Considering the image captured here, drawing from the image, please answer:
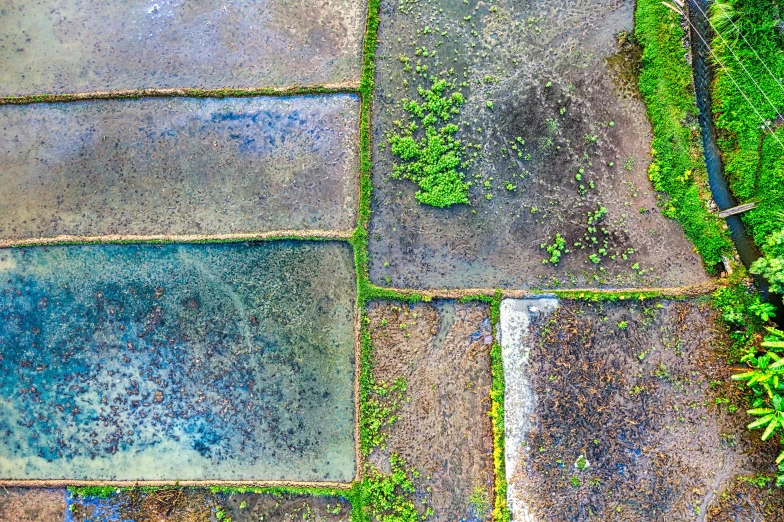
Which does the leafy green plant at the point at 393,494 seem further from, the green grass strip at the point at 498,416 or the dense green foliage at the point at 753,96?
the dense green foliage at the point at 753,96

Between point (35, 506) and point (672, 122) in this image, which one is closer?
point (672, 122)

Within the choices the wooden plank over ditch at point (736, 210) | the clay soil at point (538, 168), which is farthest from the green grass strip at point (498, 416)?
the wooden plank over ditch at point (736, 210)

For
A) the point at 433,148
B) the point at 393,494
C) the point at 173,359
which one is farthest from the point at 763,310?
the point at 173,359

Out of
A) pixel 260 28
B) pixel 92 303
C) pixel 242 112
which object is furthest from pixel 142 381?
pixel 260 28

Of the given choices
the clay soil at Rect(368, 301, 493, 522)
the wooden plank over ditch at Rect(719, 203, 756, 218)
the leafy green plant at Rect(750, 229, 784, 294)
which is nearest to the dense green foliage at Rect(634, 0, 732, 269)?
the wooden plank over ditch at Rect(719, 203, 756, 218)

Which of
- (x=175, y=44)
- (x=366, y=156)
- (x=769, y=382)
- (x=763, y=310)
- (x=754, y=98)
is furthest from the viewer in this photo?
(x=175, y=44)

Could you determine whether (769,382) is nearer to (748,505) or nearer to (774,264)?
(774,264)

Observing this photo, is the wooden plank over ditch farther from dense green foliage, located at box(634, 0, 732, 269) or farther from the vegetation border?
the vegetation border
